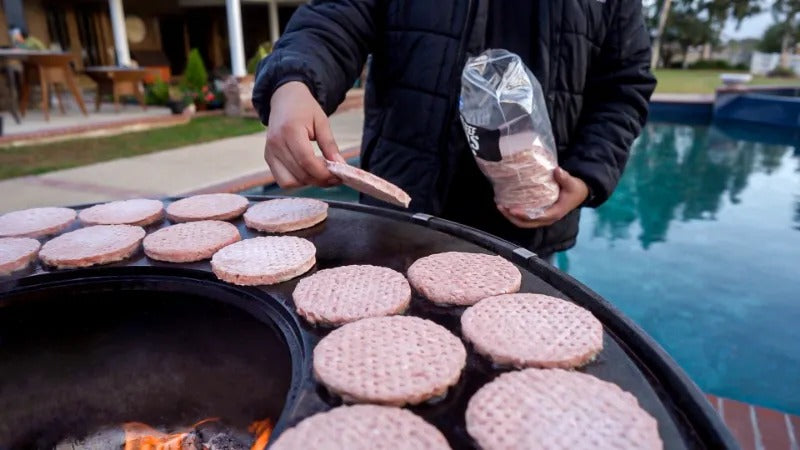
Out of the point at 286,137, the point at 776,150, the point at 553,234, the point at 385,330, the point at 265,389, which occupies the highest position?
the point at 286,137

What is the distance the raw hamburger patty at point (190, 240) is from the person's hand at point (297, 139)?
19 centimetres

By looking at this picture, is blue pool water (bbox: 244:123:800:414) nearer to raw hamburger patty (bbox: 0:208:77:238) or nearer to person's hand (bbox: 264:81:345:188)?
person's hand (bbox: 264:81:345:188)

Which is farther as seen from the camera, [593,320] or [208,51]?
[208,51]

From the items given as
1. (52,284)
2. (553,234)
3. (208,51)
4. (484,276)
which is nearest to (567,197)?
(553,234)

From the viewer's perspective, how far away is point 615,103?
161 cm

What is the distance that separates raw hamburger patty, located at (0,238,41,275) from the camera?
1.04 m

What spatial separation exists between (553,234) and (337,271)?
921 millimetres

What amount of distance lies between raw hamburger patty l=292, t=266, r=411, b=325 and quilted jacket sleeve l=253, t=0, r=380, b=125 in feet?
1.79

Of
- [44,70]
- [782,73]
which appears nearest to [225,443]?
[44,70]

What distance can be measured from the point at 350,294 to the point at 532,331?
1.09ft

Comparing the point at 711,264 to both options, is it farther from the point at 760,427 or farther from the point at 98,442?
the point at 98,442

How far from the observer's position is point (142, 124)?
885 cm

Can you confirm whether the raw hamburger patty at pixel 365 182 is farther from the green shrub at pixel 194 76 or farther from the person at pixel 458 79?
the green shrub at pixel 194 76

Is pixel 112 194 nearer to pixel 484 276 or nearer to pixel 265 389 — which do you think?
pixel 265 389
